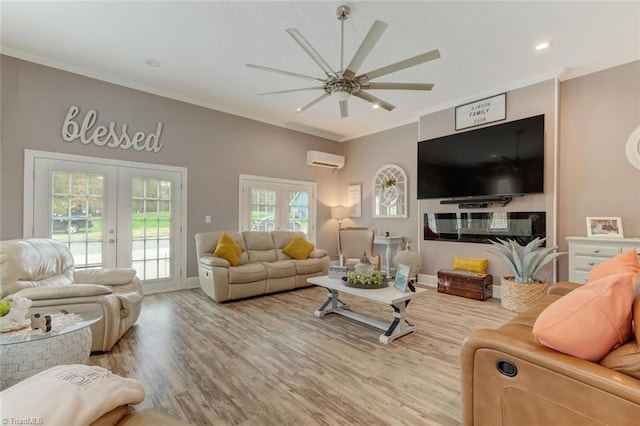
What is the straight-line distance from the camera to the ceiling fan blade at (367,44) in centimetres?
198

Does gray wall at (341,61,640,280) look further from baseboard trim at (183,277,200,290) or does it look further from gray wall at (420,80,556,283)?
baseboard trim at (183,277,200,290)

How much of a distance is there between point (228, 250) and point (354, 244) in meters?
2.24

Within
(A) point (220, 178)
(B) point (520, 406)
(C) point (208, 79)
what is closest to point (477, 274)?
(B) point (520, 406)

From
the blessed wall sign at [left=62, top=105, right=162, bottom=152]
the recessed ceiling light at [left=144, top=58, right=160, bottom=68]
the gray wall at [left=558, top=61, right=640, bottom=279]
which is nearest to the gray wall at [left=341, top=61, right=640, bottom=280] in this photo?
the gray wall at [left=558, top=61, right=640, bottom=279]

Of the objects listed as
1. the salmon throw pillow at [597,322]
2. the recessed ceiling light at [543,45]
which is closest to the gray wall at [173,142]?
the recessed ceiling light at [543,45]

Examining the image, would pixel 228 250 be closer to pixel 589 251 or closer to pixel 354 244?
pixel 354 244

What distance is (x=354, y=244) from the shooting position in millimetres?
5301

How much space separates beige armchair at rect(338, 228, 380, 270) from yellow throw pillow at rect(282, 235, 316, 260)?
0.63 meters

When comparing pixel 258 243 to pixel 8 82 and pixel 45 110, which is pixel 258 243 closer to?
pixel 45 110

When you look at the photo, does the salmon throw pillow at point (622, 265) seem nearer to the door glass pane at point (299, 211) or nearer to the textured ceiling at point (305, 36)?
the textured ceiling at point (305, 36)

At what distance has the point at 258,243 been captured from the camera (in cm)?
493

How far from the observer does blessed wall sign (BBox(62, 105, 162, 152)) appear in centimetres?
385

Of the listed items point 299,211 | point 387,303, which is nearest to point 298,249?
point 299,211

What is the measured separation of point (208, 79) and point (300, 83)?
133 centimetres
